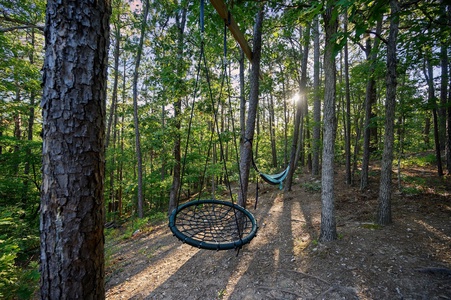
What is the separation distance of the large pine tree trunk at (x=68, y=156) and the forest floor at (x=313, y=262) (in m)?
2.09

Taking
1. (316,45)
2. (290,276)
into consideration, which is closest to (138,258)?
(290,276)

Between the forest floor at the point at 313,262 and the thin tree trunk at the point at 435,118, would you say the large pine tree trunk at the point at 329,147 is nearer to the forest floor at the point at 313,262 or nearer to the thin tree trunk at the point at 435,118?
the forest floor at the point at 313,262

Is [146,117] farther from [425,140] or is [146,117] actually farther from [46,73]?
[425,140]

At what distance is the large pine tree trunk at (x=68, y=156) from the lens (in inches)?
34.8

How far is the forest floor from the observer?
2248 mm

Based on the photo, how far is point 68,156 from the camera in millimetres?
898

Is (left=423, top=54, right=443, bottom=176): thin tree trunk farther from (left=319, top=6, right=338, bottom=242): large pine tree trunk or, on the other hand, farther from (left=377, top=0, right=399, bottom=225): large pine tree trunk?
(left=319, top=6, right=338, bottom=242): large pine tree trunk

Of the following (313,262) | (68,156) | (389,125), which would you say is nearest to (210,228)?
(68,156)

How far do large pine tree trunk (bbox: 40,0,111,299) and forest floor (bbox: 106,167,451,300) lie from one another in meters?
2.09

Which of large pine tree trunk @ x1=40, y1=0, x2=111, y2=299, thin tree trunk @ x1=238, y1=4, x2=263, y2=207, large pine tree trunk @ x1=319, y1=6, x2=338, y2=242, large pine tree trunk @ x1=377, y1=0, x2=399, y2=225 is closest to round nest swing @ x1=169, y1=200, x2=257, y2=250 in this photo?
large pine tree trunk @ x1=40, y1=0, x2=111, y2=299

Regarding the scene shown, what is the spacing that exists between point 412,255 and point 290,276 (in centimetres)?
167

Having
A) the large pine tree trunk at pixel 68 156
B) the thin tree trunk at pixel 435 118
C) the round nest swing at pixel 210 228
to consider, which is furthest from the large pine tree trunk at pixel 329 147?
the large pine tree trunk at pixel 68 156

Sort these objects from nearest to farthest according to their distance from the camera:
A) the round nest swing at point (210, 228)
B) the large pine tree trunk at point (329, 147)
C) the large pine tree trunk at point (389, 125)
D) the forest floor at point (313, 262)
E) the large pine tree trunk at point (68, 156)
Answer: the large pine tree trunk at point (68, 156) < the round nest swing at point (210, 228) < the forest floor at point (313, 262) < the large pine tree trunk at point (329, 147) < the large pine tree trunk at point (389, 125)

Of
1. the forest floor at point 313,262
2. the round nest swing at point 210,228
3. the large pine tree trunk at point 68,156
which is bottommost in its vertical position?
the forest floor at point 313,262
